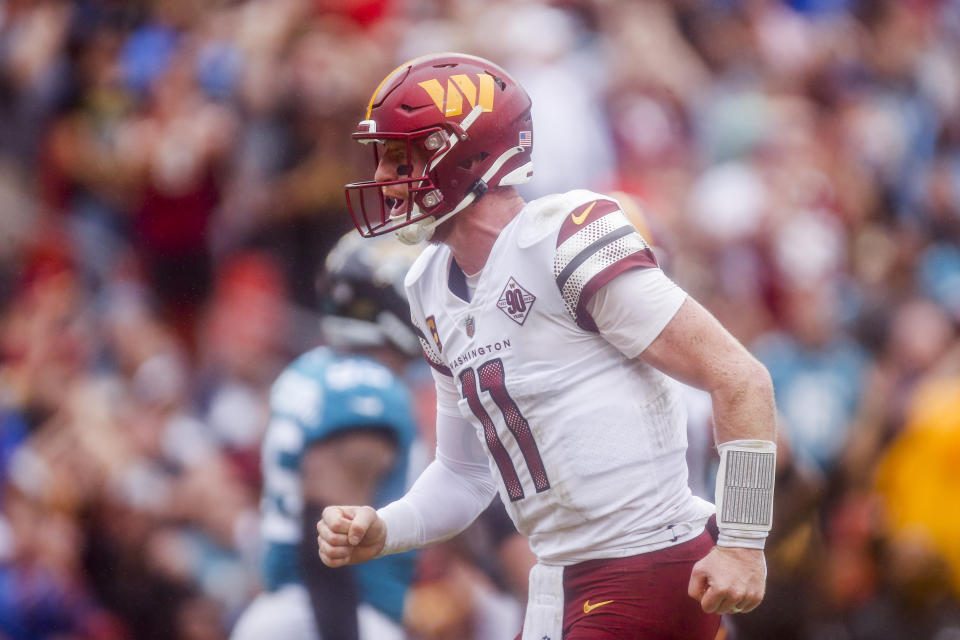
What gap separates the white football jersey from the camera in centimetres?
370

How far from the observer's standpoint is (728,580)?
→ 135 inches

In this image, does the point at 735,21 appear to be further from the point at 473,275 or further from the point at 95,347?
the point at 473,275

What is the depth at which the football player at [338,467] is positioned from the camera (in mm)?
5699

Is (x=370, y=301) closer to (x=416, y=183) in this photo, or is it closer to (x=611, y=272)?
(x=416, y=183)

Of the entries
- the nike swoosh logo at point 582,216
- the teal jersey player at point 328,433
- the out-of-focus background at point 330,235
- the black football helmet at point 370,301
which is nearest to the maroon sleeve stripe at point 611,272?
the nike swoosh logo at point 582,216

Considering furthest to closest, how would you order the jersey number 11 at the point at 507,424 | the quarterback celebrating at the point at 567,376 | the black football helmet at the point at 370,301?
the black football helmet at the point at 370,301 < the jersey number 11 at the point at 507,424 < the quarterback celebrating at the point at 567,376

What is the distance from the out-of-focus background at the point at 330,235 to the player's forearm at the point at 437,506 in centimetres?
269

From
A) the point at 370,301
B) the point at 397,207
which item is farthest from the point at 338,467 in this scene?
the point at 397,207

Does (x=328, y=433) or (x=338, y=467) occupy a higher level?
(x=328, y=433)

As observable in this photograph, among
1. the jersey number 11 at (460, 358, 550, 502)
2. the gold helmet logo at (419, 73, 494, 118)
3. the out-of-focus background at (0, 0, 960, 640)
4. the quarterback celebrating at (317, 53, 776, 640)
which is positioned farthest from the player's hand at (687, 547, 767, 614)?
the out-of-focus background at (0, 0, 960, 640)

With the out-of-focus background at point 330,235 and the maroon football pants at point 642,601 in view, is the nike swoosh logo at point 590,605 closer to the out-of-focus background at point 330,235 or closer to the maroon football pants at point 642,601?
the maroon football pants at point 642,601

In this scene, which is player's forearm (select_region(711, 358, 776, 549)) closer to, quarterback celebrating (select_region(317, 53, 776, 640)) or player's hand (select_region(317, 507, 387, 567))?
quarterback celebrating (select_region(317, 53, 776, 640))

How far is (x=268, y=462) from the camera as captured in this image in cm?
593

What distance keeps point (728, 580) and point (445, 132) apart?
4.77 feet
